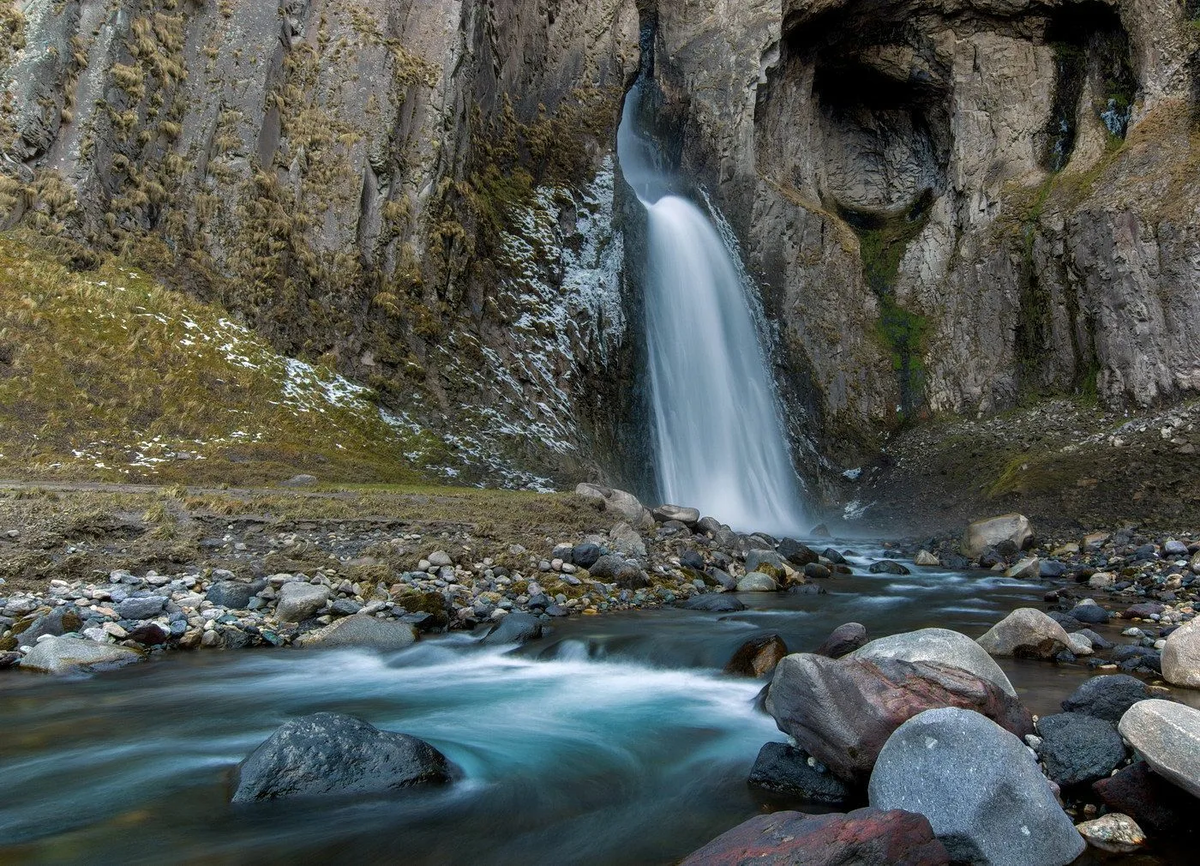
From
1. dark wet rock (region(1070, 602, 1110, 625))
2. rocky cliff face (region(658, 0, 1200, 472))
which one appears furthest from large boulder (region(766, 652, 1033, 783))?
rocky cliff face (region(658, 0, 1200, 472))

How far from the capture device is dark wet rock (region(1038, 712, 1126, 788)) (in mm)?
4199

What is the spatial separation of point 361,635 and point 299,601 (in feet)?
3.15

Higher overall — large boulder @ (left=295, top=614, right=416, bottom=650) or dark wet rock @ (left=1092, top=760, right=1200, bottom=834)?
large boulder @ (left=295, top=614, right=416, bottom=650)

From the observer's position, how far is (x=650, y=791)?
16.5 ft

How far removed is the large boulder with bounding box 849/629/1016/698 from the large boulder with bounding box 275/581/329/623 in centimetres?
615

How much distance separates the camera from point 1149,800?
→ 388 centimetres

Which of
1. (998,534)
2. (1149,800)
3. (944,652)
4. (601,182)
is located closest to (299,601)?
(944,652)

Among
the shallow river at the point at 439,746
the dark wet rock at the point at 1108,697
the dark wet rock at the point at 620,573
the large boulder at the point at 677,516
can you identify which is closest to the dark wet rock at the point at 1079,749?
the dark wet rock at the point at 1108,697

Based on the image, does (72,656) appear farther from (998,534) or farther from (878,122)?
(878,122)

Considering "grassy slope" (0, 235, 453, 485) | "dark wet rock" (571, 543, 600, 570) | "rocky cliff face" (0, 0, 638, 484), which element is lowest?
"dark wet rock" (571, 543, 600, 570)

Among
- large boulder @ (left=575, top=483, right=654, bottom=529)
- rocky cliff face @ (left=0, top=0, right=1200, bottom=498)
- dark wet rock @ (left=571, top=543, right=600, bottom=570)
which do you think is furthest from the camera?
rocky cliff face @ (left=0, top=0, right=1200, bottom=498)

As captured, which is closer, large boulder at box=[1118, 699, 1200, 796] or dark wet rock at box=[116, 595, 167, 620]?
large boulder at box=[1118, 699, 1200, 796]

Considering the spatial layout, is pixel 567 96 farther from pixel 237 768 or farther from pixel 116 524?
pixel 237 768

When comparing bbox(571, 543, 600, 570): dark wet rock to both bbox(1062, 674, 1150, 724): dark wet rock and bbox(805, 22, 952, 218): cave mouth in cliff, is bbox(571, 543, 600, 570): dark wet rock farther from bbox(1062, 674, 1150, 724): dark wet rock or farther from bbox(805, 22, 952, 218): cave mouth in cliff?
bbox(805, 22, 952, 218): cave mouth in cliff
